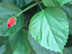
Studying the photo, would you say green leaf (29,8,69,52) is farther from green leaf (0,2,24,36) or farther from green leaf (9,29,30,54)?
green leaf (9,29,30,54)

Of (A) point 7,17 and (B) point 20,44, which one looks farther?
(B) point 20,44

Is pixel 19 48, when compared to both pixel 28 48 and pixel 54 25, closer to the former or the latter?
pixel 28 48

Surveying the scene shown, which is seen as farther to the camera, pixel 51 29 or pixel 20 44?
pixel 20 44

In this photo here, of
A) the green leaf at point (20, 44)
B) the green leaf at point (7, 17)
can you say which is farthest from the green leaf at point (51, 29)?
the green leaf at point (20, 44)

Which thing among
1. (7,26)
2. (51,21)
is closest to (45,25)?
(51,21)

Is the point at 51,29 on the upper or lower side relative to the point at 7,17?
lower

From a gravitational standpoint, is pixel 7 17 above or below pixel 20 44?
Result: above
